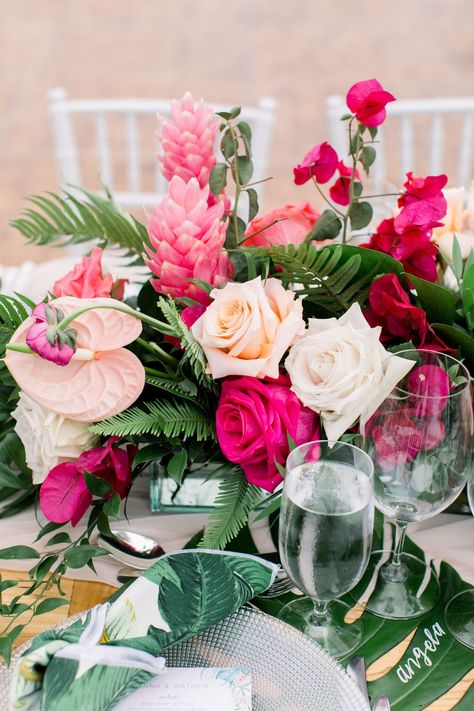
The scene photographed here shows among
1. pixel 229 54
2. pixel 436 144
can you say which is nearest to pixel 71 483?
pixel 436 144

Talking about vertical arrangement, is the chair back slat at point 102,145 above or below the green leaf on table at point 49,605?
above

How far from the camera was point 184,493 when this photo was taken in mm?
952

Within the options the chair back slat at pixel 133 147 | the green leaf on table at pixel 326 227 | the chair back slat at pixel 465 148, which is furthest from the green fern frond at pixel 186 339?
the chair back slat at pixel 465 148

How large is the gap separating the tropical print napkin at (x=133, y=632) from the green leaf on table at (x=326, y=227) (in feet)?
1.20

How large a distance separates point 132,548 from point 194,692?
224 mm

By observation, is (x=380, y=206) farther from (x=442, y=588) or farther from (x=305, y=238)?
(x=442, y=588)

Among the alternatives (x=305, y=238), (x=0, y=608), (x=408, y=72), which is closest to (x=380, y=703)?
(x=0, y=608)

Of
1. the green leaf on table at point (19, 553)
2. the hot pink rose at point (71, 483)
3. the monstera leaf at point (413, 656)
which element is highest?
the hot pink rose at point (71, 483)

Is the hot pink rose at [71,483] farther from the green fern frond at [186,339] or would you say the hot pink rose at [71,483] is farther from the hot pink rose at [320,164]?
the hot pink rose at [320,164]

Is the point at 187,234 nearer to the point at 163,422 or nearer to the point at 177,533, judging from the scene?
the point at 163,422

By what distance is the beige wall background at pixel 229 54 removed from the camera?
3.69 meters

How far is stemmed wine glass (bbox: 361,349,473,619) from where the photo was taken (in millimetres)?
749

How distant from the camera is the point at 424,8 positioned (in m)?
4.31

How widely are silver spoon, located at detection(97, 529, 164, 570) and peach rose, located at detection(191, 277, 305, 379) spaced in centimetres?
22
